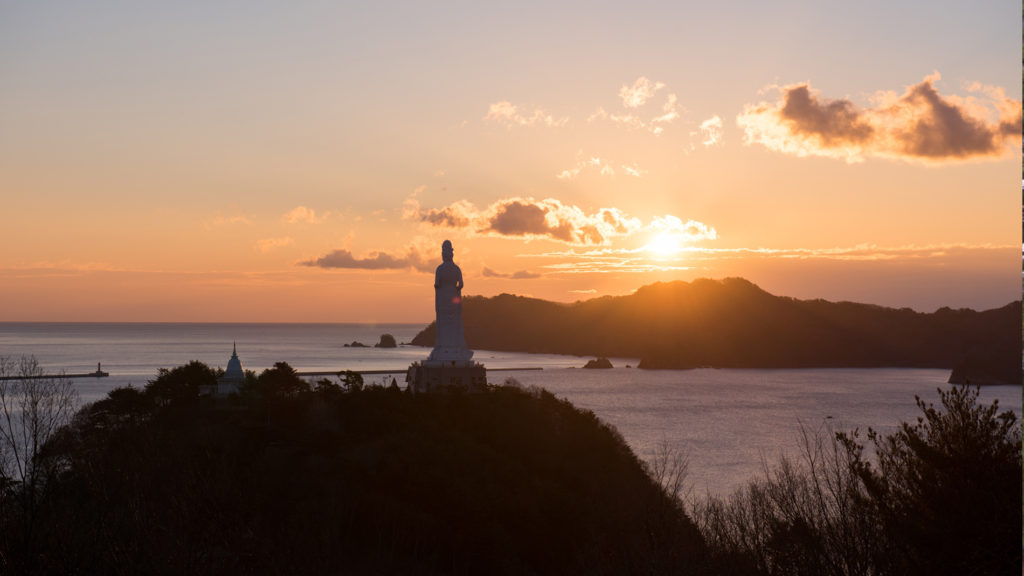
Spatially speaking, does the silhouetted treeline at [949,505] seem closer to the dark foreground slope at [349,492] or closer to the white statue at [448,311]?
the dark foreground slope at [349,492]

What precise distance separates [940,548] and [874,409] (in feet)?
303

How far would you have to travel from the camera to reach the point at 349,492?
78.4 feet

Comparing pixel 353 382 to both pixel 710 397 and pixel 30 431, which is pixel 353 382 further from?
pixel 710 397

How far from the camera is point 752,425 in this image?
80375mm

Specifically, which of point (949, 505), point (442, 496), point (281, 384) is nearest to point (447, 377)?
point (281, 384)

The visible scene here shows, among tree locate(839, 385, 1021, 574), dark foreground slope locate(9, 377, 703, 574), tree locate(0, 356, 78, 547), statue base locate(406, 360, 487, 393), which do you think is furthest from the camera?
statue base locate(406, 360, 487, 393)

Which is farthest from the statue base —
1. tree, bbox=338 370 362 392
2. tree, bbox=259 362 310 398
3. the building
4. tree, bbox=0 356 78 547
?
tree, bbox=0 356 78 547

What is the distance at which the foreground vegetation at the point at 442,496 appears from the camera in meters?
12.4

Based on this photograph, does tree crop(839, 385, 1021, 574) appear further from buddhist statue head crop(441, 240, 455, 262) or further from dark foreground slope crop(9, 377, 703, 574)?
buddhist statue head crop(441, 240, 455, 262)

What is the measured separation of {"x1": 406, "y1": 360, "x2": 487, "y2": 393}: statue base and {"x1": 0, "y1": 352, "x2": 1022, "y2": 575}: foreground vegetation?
1.13 meters

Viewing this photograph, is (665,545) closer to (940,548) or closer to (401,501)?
(940,548)

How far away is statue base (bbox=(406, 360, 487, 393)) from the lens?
37.7 metres

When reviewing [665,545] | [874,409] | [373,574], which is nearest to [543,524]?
[373,574]

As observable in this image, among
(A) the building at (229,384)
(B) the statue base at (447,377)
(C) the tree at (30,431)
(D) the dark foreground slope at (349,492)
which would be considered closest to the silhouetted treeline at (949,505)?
(D) the dark foreground slope at (349,492)
